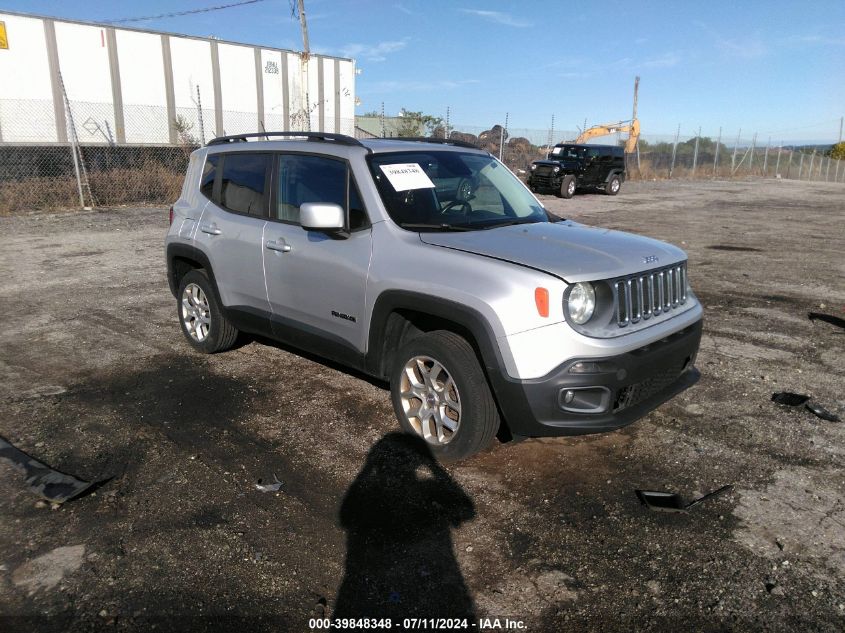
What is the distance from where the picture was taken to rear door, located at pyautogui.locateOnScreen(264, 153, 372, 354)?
4.10m

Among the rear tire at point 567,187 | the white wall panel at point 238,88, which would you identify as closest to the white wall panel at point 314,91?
the white wall panel at point 238,88

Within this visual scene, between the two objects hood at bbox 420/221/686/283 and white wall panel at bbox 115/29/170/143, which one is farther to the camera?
white wall panel at bbox 115/29/170/143

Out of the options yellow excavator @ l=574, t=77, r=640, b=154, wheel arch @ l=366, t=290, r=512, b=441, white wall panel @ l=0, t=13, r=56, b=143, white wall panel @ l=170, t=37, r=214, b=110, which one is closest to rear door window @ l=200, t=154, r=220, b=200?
wheel arch @ l=366, t=290, r=512, b=441

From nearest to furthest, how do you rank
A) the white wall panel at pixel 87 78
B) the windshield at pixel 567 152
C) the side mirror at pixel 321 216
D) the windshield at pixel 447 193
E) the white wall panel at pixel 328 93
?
the side mirror at pixel 321 216 → the windshield at pixel 447 193 → the white wall panel at pixel 87 78 → the windshield at pixel 567 152 → the white wall panel at pixel 328 93

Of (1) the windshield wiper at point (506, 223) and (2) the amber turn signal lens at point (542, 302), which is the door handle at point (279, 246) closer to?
(1) the windshield wiper at point (506, 223)

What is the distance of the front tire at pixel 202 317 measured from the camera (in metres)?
5.42

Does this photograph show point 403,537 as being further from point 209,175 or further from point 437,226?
point 209,175

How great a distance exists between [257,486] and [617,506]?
6.31 feet

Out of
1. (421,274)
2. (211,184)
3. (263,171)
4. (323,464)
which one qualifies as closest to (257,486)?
(323,464)

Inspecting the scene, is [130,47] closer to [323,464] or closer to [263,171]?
[263,171]

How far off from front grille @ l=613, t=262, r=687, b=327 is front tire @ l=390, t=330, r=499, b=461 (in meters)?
0.84

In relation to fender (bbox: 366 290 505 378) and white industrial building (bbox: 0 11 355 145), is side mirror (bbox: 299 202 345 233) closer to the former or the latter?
fender (bbox: 366 290 505 378)

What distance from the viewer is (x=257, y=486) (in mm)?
3547

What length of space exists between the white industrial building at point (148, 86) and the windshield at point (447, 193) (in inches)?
506
